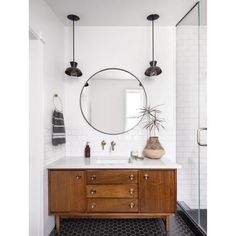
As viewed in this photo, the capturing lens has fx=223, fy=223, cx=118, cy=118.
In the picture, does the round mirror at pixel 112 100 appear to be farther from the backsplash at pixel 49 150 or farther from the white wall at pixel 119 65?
the backsplash at pixel 49 150

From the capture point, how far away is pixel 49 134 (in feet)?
8.00

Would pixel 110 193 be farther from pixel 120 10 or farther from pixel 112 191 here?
pixel 120 10

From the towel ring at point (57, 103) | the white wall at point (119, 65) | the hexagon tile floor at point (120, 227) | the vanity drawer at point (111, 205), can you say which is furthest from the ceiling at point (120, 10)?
the hexagon tile floor at point (120, 227)

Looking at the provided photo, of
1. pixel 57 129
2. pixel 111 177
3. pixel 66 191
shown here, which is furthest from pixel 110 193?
pixel 57 129

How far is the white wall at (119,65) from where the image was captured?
2.99 m

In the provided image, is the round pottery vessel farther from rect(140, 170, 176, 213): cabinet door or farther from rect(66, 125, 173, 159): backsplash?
rect(140, 170, 176, 213): cabinet door

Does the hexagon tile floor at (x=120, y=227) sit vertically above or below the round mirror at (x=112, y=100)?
below

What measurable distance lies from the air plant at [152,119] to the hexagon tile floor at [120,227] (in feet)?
3.58

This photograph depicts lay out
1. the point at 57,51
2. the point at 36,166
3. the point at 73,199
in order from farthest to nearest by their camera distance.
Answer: the point at 57,51 < the point at 73,199 < the point at 36,166

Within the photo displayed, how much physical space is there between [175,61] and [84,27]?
1311 millimetres

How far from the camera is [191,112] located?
275 cm

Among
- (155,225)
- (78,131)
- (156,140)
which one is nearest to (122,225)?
(155,225)

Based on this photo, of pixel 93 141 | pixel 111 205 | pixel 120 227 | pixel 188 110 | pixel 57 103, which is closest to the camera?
pixel 111 205
